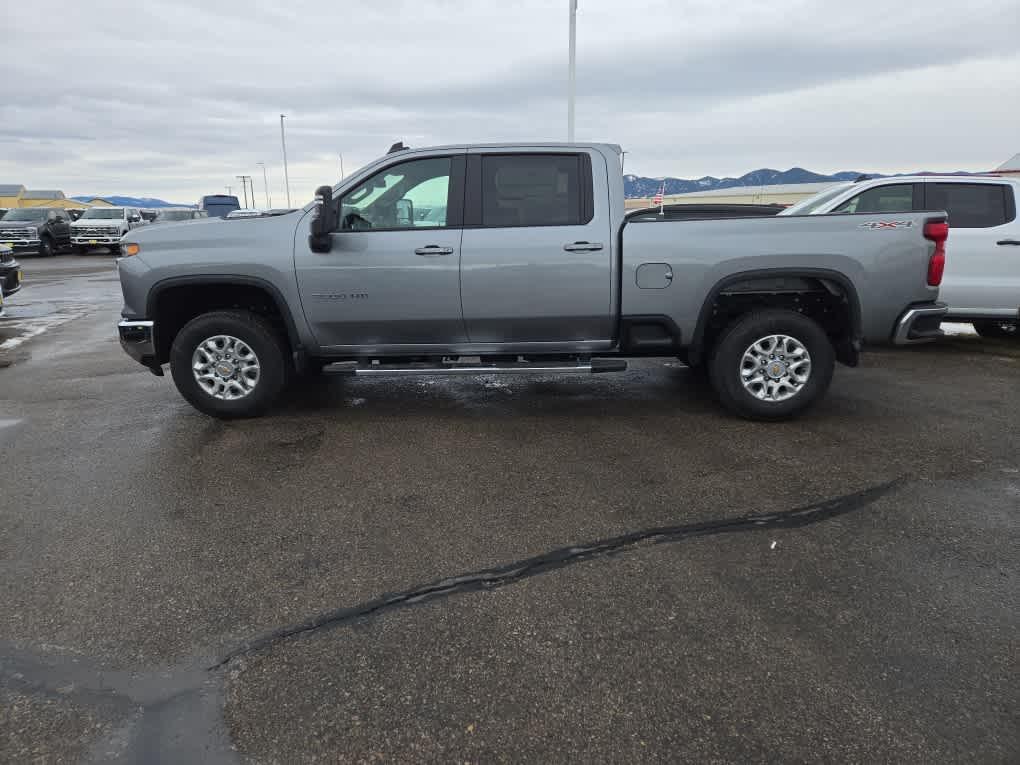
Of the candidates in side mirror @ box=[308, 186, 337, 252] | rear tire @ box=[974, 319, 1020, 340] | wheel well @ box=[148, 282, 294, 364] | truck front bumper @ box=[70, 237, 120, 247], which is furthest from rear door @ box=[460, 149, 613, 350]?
truck front bumper @ box=[70, 237, 120, 247]

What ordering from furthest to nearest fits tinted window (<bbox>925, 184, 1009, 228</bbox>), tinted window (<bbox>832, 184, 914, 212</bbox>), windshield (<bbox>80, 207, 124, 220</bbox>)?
windshield (<bbox>80, 207, 124, 220</bbox>) → tinted window (<bbox>832, 184, 914, 212</bbox>) → tinted window (<bbox>925, 184, 1009, 228</bbox>)

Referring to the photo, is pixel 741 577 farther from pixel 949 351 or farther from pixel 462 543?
pixel 949 351

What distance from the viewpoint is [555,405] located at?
19.4 feet

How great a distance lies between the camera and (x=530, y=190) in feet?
17.1

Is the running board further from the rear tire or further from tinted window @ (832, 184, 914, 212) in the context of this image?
the rear tire

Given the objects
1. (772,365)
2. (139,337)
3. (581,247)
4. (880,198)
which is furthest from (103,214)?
(772,365)

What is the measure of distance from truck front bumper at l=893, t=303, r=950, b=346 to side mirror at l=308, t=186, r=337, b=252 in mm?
4202

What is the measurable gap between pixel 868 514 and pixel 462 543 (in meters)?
2.17

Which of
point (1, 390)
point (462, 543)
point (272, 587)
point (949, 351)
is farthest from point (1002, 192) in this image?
point (1, 390)

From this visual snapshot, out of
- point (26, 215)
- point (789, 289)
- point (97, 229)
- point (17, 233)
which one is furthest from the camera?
point (97, 229)

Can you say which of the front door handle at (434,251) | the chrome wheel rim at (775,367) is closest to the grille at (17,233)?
the front door handle at (434,251)

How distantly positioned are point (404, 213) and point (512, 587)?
10.5 ft

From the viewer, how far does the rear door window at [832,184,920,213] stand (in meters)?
7.57

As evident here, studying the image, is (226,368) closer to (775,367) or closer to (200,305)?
(200,305)
